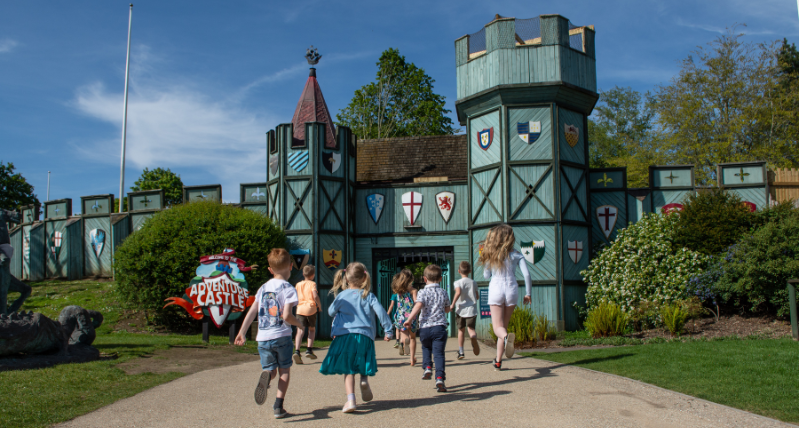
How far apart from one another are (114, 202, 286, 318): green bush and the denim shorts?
36.2 feet

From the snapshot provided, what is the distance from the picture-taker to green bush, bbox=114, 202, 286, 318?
16.2m

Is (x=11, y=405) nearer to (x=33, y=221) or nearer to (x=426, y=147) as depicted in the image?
(x=426, y=147)

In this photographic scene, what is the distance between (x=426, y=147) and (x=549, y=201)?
21.2ft

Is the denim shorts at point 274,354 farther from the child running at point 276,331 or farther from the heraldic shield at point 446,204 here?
the heraldic shield at point 446,204

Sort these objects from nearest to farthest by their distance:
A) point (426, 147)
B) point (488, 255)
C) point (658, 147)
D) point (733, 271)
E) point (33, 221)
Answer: point (488, 255)
point (733, 271)
point (426, 147)
point (33, 221)
point (658, 147)

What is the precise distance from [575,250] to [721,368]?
9651mm

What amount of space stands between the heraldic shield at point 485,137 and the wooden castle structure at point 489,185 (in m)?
0.04

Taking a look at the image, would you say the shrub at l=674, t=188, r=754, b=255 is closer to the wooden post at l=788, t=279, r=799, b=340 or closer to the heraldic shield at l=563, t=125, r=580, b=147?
the heraldic shield at l=563, t=125, r=580, b=147

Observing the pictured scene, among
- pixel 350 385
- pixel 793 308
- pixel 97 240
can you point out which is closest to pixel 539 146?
pixel 793 308

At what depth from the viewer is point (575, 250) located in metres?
17.3

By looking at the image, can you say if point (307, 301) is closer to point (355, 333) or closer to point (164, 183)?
point (355, 333)

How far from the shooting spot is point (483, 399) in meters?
6.30

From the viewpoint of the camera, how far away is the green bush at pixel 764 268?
40.9 feet

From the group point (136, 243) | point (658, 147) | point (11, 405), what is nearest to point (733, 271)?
point (11, 405)
